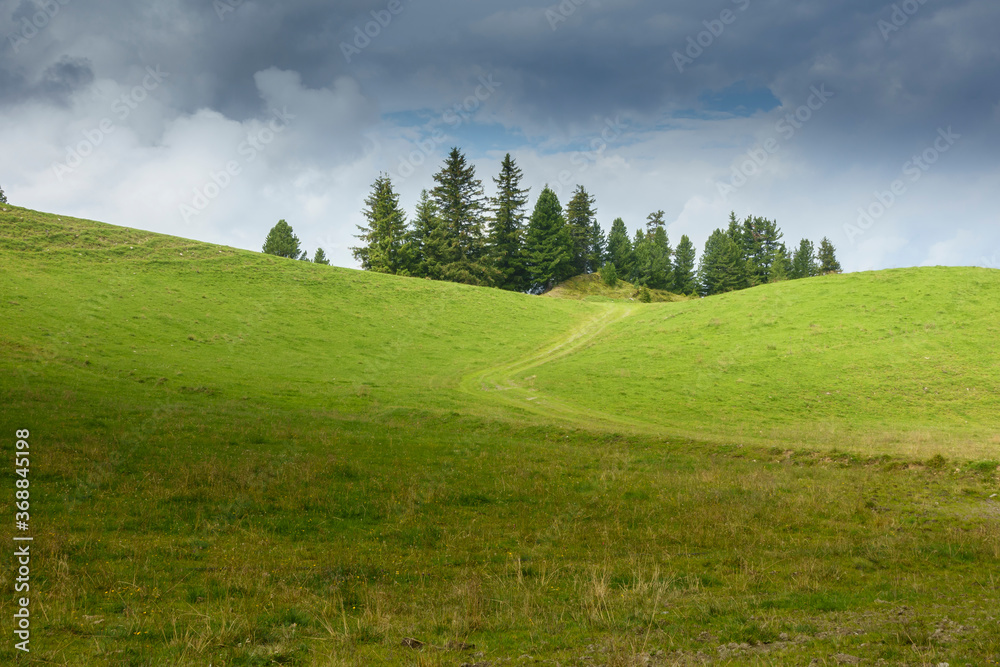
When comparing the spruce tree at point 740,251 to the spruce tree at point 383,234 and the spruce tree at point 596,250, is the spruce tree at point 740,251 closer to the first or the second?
the spruce tree at point 596,250

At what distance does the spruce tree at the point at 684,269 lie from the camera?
123m

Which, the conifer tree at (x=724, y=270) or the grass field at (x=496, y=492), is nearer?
the grass field at (x=496, y=492)

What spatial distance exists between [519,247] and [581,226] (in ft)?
69.4

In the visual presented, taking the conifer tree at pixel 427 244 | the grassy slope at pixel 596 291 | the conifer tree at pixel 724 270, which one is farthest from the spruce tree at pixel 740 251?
the conifer tree at pixel 427 244

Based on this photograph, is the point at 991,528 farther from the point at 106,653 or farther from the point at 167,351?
the point at 167,351

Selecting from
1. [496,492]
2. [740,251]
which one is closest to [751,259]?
[740,251]

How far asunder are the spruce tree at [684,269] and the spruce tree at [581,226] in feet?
73.8

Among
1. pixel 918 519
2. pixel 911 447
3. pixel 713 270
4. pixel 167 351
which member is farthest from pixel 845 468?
pixel 713 270

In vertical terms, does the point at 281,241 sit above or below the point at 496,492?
above

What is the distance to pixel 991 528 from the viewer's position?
12.7 metres

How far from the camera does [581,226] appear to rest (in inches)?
4530

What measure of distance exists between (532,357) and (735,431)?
23234 millimetres

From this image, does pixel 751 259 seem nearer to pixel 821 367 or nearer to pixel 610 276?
pixel 610 276

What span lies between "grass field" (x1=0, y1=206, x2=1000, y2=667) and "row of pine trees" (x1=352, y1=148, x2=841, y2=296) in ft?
143
